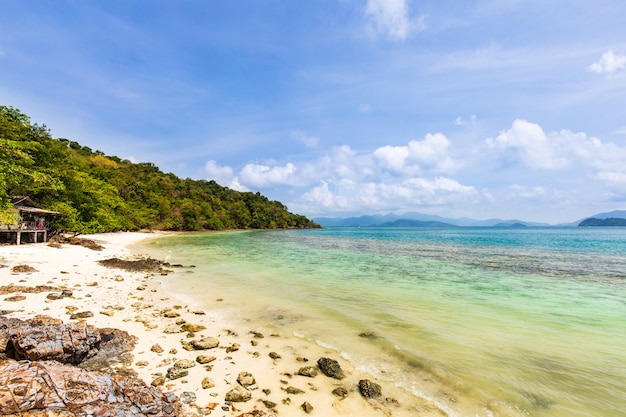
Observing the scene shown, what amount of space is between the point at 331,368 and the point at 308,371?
0.56 meters

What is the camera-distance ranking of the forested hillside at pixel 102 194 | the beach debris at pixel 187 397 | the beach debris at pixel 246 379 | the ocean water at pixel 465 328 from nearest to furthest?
the beach debris at pixel 187 397 < the beach debris at pixel 246 379 < the ocean water at pixel 465 328 < the forested hillside at pixel 102 194

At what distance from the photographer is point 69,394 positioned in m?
3.80

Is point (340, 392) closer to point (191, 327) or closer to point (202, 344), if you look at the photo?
point (202, 344)

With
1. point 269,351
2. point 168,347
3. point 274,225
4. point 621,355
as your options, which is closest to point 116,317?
point 168,347

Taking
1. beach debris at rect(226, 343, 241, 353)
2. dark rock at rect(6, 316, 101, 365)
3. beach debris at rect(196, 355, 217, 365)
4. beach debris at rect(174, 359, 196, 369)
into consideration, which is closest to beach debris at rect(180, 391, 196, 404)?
beach debris at rect(174, 359, 196, 369)

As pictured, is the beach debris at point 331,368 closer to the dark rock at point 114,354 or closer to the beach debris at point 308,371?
the beach debris at point 308,371

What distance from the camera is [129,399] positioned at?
4191mm

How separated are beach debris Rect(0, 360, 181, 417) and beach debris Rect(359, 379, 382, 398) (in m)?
3.57

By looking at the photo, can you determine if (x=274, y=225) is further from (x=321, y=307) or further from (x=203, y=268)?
(x=321, y=307)

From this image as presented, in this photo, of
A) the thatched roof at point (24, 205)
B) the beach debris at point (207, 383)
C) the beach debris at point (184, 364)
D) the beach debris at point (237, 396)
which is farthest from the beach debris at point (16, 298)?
the thatched roof at point (24, 205)

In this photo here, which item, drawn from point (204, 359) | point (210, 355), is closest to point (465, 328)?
point (210, 355)

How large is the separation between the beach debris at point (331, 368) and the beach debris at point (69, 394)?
131 inches

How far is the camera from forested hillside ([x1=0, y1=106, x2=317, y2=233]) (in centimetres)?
2427

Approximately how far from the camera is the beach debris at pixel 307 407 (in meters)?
5.31
